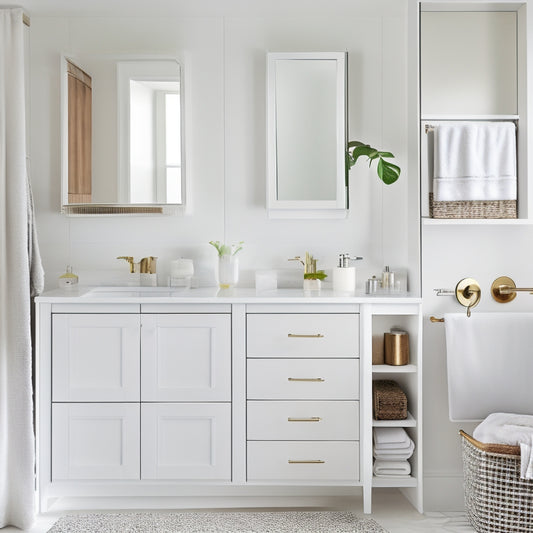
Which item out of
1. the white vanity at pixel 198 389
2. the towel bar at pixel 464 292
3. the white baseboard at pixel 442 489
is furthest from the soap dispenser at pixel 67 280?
the white baseboard at pixel 442 489

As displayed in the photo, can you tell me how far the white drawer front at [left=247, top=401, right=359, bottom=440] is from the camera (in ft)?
8.64

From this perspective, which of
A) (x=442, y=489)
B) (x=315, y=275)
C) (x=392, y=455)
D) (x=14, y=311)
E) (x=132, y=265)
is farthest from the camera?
(x=132, y=265)

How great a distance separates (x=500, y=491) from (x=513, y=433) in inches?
8.9

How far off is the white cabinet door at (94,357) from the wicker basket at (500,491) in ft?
4.61

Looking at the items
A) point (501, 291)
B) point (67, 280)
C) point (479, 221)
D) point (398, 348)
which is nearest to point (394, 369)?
point (398, 348)

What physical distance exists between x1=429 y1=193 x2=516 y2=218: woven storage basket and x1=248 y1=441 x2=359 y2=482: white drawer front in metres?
1.07

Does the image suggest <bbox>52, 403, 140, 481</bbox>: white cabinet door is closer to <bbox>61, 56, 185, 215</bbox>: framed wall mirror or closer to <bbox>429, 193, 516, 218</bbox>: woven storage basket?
<bbox>61, 56, 185, 215</bbox>: framed wall mirror

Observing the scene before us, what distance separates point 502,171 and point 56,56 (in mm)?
2137

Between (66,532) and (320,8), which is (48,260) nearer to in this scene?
(66,532)

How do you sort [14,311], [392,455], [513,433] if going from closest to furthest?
1. [513,433]
2. [14,311]
3. [392,455]

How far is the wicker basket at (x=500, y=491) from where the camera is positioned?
2.32m

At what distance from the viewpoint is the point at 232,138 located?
3.04 meters

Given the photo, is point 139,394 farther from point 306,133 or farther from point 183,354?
point 306,133

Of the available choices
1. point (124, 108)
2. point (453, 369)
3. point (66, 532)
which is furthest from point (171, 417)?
point (124, 108)
